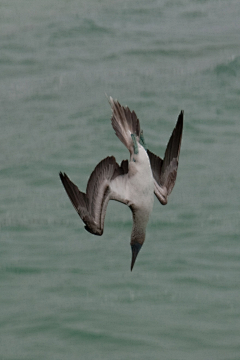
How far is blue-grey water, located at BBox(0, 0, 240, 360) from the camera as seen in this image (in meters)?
30.8

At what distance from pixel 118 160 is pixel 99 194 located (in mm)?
21423

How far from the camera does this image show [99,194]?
530 inches

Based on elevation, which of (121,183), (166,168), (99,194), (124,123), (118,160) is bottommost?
(118,160)

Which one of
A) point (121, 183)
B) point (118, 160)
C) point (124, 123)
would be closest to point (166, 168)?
point (121, 183)

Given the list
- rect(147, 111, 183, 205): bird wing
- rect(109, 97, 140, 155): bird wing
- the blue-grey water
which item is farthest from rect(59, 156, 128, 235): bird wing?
the blue-grey water

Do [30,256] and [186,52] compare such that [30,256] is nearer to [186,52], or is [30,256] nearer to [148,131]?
[148,131]

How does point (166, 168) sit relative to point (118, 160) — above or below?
above

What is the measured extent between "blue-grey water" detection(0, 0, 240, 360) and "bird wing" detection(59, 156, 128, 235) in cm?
1657

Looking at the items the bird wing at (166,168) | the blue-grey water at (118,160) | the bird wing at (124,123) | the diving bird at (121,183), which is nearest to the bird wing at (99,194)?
the diving bird at (121,183)

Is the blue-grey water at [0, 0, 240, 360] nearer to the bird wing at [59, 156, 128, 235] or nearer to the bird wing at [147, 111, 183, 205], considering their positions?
the bird wing at [147, 111, 183, 205]

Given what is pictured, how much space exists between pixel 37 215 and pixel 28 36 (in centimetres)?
1042

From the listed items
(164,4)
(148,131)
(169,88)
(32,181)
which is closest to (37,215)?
(32,181)

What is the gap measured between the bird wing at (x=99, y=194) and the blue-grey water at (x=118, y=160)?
16565 millimetres

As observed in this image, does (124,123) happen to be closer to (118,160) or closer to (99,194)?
(99,194)
